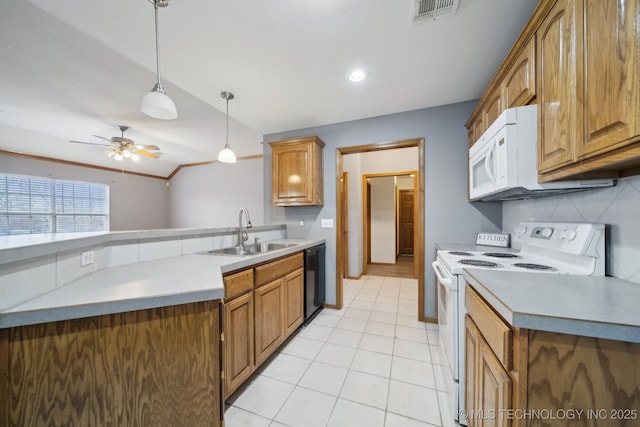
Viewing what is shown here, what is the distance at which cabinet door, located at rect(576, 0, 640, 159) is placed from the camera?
671 millimetres

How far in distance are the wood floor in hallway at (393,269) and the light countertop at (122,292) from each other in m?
3.73

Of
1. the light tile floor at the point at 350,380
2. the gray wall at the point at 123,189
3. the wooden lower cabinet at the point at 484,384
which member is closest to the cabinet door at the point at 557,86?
the wooden lower cabinet at the point at 484,384

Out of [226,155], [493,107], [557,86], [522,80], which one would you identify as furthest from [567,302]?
[226,155]

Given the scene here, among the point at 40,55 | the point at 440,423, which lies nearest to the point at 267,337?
the point at 440,423

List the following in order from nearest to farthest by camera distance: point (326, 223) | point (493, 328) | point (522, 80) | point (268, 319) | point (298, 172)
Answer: point (493, 328)
point (522, 80)
point (268, 319)
point (298, 172)
point (326, 223)

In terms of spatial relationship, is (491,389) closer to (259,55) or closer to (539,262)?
(539,262)

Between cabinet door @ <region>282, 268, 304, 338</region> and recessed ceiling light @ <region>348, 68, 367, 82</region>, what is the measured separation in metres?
1.87

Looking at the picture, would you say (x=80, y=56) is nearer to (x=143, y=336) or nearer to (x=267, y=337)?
(x=143, y=336)

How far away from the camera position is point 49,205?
471cm

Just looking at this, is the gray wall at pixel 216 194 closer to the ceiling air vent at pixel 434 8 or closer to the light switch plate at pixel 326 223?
the light switch plate at pixel 326 223

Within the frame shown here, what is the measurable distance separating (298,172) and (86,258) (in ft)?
6.57

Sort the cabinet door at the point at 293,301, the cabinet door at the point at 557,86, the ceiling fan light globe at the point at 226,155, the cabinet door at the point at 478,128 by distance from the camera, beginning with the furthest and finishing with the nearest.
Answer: the ceiling fan light globe at the point at 226,155, the cabinet door at the point at 293,301, the cabinet door at the point at 478,128, the cabinet door at the point at 557,86

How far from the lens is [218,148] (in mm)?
5086

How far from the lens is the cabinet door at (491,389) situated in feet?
2.37
